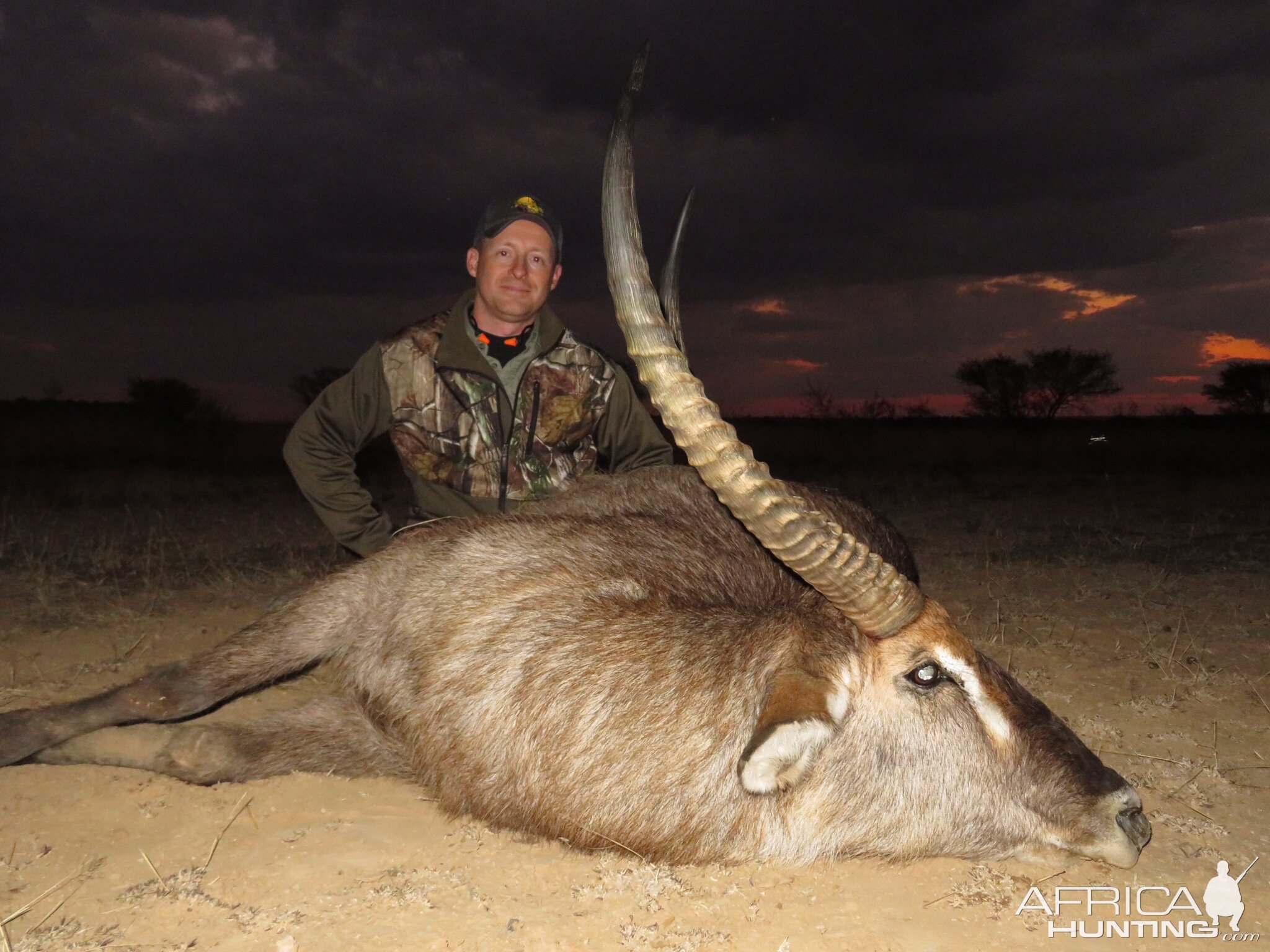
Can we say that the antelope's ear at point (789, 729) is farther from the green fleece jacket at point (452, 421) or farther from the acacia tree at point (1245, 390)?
the acacia tree at point (1245, 390)

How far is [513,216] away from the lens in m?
4.04

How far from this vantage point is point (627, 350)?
1883mm

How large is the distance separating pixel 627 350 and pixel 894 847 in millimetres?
1491

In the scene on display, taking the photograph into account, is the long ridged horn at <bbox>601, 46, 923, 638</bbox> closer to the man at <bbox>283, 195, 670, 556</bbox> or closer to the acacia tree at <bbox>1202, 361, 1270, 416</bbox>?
the man at <bbox>283, 195, 670, 556</bbox>

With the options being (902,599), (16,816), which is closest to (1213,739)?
(902,599)

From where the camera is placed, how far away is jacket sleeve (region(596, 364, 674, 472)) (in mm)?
4316

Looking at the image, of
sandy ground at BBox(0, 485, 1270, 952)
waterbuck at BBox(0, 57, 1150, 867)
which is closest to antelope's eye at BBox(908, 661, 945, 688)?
waterbuck at BBox(0, 57, 1150, 867)

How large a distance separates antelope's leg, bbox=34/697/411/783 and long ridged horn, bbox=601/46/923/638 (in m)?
1.42

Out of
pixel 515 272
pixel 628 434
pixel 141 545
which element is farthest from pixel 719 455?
pixel 141 545

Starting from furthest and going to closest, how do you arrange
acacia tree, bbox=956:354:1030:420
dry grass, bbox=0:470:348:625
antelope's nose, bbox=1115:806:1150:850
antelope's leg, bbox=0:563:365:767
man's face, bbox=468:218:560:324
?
acacia tree, bbox=956:354:1030:420
dry grass, bbox=0:470:348:625
man's face, bbox=468:218:560:324
antelope's leg, bbox=0:563:365:767
antelope's nose, bbox=1115:806:1150:850

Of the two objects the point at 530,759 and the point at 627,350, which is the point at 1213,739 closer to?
the point at 530,759

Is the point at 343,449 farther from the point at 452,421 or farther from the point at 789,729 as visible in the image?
the point at 789,729

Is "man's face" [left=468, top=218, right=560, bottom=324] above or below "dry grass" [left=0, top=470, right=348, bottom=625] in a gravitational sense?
above

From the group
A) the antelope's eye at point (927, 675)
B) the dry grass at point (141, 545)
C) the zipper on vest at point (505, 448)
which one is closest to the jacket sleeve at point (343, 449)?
the zipper on vest at point (505, 448)
